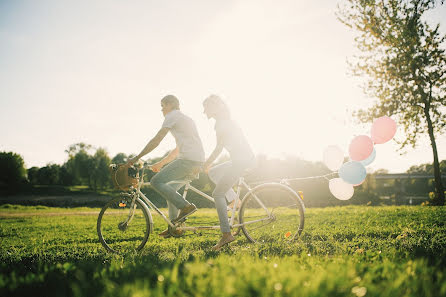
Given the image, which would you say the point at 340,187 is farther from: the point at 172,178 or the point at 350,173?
the point at 172,178

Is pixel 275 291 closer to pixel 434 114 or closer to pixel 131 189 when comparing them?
pixel 131 189

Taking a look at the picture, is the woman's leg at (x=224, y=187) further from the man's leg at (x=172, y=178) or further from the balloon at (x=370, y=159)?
the balloon at (x=370, y=159)

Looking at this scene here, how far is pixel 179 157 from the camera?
5.07 metres

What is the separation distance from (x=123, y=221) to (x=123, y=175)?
2.84 feet

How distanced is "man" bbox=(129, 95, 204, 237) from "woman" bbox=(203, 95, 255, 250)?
285mm

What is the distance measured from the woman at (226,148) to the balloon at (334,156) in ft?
19.2

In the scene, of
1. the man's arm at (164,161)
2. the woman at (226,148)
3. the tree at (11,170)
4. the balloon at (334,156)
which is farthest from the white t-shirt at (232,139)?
the tree at (11,170)

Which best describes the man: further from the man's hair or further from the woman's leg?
the woman's leg

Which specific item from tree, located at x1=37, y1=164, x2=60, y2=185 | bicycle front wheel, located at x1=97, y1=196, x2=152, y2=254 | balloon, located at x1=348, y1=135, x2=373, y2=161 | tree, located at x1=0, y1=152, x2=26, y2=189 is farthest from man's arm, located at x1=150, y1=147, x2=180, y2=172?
tree, located at x1=37, y1=164, x2=60, y2=185

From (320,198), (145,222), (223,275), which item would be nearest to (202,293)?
(223,275)

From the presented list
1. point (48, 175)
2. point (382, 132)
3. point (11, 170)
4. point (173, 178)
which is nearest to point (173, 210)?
point (173, 178)

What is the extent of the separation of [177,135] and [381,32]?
19.2 metres

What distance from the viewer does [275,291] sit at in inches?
92.6

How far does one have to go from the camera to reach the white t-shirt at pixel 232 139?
493 cm
